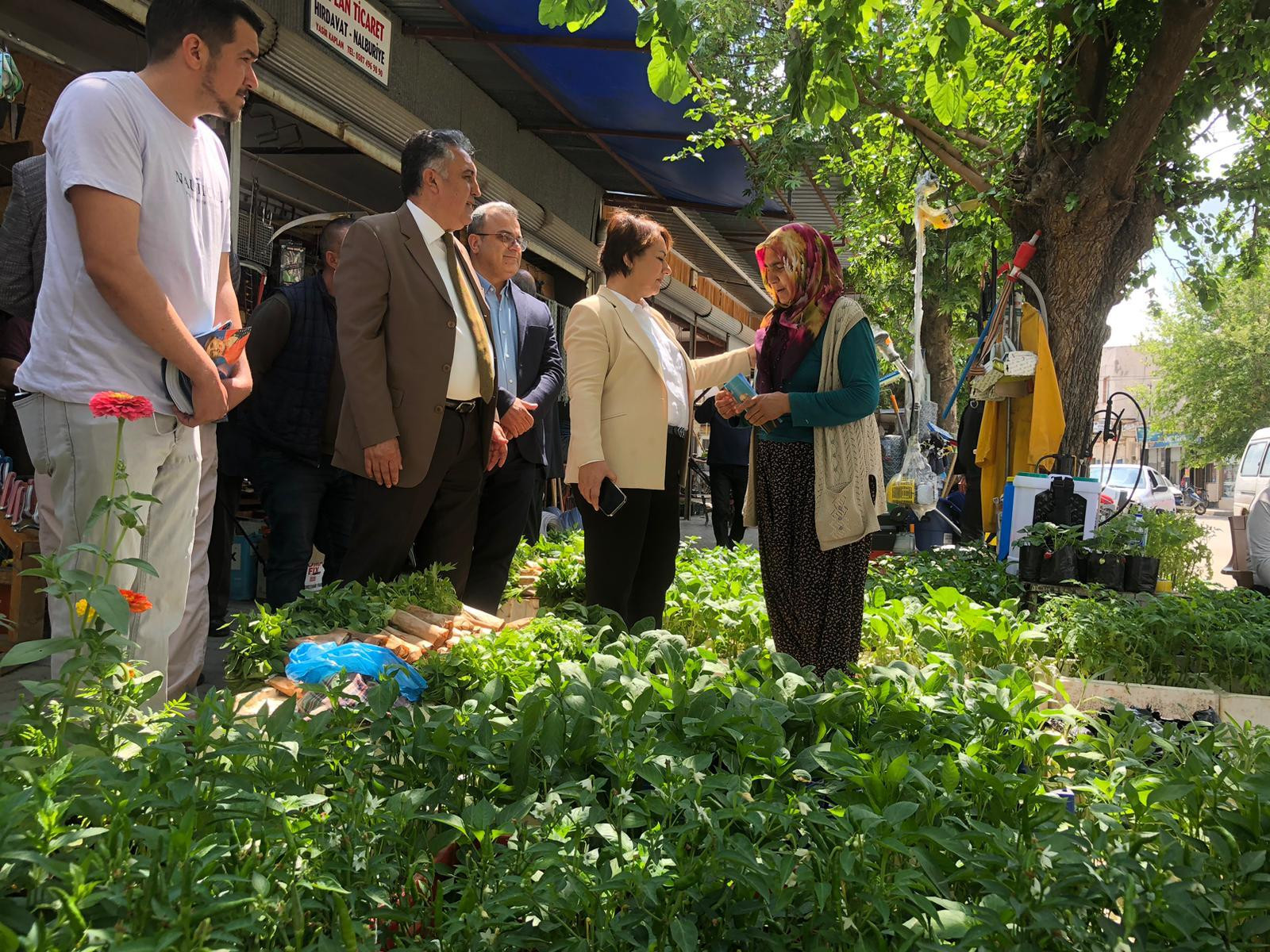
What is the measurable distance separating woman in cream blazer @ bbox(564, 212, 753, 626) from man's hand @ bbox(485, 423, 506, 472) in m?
0.37

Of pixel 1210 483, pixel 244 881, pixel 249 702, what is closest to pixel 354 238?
pixel 249 702

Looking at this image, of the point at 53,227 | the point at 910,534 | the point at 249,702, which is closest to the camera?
the point at 53,227

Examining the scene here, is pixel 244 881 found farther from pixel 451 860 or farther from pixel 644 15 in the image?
pixel 644 15

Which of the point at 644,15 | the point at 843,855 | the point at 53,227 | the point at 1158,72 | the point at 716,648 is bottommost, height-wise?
the point at 716,648

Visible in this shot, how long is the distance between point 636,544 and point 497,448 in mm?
733

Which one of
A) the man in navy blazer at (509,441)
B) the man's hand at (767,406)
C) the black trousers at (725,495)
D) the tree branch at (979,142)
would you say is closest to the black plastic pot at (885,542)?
the black trousers at (725,495)

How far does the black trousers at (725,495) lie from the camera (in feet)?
32.0

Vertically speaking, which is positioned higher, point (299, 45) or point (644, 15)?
point (299, 45)

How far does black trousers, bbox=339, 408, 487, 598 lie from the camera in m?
3.89

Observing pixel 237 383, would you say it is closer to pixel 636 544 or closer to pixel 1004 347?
pixel 636 544

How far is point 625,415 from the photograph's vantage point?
4043 mm

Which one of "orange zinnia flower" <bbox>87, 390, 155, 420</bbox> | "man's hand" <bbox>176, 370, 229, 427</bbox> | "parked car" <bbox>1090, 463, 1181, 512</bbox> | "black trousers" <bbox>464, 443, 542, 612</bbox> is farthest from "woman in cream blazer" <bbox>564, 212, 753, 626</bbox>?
"parked car" <bbox>1090, 463, 1181, 512</bbox>

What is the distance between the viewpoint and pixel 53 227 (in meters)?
2.64

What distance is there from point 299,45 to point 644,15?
13.3ft
